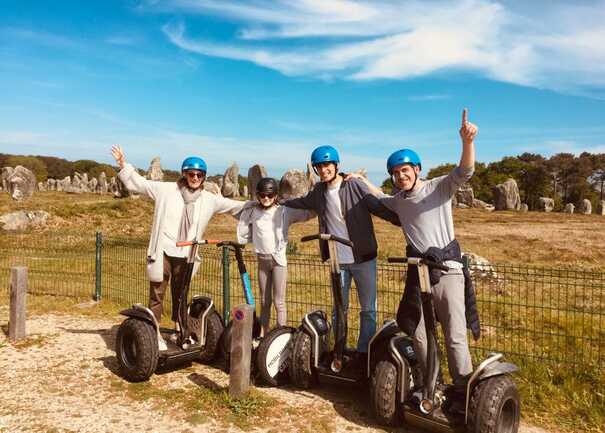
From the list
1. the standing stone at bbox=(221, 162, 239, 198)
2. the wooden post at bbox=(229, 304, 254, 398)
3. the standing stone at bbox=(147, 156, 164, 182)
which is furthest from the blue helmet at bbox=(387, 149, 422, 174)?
the standing stone at bbox=(221, 162, 239, 198)

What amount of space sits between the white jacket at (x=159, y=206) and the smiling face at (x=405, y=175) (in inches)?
81.7

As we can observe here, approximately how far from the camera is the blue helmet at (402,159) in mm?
3703

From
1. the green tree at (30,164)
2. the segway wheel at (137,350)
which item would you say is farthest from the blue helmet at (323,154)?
the green tree at (30,164)

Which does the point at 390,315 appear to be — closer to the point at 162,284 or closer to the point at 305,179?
the point at 162,284

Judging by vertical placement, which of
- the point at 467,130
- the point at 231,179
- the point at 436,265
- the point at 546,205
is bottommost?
the point at 436,265

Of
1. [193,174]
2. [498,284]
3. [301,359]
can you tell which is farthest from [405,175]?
→ [498,284]

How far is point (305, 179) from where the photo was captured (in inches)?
1212

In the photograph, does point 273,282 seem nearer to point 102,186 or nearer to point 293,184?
point 293,184

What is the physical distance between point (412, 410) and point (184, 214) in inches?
114

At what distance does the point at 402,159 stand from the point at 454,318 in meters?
1.19

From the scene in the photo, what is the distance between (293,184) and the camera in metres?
30.0

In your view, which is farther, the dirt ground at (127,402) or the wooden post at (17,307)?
the wooden post at (17,307)

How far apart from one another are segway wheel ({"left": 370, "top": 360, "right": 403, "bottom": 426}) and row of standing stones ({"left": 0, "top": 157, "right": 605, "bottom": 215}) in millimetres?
18142

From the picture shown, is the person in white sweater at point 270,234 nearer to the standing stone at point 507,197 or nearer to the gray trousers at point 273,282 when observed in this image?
the gray trousers at point 273,282
